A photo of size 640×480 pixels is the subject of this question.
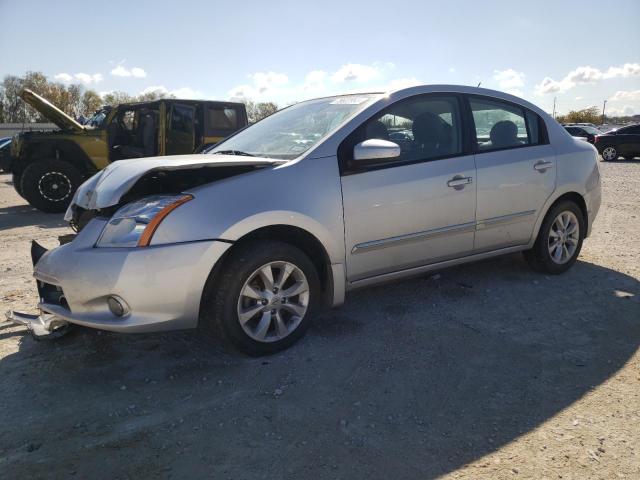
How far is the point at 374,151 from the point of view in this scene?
315cm

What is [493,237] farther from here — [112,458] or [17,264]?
[17,264]

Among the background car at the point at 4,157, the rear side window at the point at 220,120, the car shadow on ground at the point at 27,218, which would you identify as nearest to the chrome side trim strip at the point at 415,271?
the car shadow on ground at the point at 27,218

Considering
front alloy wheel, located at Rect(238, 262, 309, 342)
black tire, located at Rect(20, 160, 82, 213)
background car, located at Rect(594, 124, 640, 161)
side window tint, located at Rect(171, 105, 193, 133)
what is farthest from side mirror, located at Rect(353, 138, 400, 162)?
background car, located at Rect(594, 124, 640, 161)

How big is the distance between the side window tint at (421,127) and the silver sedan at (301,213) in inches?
0.4

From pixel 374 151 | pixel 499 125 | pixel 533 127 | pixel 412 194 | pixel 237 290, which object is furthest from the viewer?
pixel 533 127

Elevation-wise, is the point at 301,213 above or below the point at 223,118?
below

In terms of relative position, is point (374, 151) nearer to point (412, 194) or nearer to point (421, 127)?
point (412, 194)

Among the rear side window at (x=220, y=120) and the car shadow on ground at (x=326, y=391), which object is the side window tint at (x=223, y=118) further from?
the car shadow on ground at (x=326, y=391)

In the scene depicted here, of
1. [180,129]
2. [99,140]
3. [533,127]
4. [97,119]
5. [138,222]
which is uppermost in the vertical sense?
[97,119]

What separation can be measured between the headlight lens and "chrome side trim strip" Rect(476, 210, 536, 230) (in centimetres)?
229

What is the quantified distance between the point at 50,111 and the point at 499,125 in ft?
28.8

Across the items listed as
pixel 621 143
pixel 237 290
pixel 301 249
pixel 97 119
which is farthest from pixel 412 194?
pixel 621 143

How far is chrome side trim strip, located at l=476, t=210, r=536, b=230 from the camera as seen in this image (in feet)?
12.9

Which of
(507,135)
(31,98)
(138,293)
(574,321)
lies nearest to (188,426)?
(138,293)
